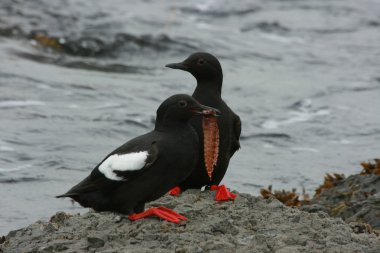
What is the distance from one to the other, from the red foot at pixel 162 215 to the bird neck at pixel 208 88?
1.45 meters

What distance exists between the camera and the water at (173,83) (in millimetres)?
11625

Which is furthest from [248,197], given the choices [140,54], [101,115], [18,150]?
[140,54]

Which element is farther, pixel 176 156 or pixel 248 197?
pixel 248 197

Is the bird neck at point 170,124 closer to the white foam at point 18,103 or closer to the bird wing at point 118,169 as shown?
the bird wing at point 118,169

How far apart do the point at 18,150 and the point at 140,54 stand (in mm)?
6639

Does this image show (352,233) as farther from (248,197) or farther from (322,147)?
(322,147)

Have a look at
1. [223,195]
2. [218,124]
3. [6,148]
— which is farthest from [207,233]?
Answer: [6,148]

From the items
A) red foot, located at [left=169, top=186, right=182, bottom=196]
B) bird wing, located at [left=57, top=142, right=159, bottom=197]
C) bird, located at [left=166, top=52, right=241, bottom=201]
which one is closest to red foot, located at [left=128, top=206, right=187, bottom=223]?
bird wing, located at [left=57, top=142, right=159, bottom=197]

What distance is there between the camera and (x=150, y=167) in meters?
6.56

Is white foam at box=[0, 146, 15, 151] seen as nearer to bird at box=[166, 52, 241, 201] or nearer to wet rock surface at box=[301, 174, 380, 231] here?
wet rock surface at box=[301, 174, 380, 231]

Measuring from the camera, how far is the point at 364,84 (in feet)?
53.8

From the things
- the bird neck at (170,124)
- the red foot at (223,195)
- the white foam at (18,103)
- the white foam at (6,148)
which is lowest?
the white foam at (6,148)

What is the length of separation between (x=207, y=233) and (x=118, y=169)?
847mm

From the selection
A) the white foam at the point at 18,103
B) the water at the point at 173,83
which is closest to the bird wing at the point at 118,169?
the water at the point at 173,83
